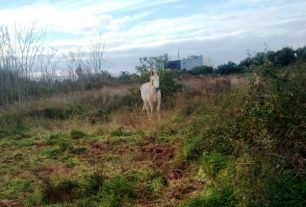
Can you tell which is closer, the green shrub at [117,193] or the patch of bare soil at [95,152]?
the green shrub at [117,193]

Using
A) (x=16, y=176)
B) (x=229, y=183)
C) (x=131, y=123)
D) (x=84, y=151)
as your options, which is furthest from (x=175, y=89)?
(x=229, y=183)

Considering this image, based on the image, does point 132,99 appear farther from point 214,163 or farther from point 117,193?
point 117,193

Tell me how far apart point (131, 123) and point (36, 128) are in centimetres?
328

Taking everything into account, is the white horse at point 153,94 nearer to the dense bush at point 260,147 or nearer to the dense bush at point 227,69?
the dense bush at point 260,147

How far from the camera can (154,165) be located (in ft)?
28.7

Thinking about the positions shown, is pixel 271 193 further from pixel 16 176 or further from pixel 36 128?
pixel 36 128

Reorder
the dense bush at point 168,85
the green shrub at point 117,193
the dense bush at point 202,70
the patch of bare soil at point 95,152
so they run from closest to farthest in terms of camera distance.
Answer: the green shrub at point 117,193
the patch of bare soil at point 95,152
the dense bush at point 168,85
the dense bush at point 202,70

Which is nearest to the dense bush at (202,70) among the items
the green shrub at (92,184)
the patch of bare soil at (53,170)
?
the patch of bare soil at (53,170)

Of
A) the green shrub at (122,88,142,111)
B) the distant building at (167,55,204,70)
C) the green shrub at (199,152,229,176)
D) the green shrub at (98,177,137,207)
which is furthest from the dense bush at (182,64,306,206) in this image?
the distant building at (167,55,204,70)

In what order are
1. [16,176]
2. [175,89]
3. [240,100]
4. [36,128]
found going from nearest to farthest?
[240,100] < [16,176] < [36,128] < [175,89]

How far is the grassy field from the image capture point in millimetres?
5777

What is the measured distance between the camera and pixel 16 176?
353 inches

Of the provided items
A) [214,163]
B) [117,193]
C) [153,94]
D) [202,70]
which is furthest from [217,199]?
[202,70]

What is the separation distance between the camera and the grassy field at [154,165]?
5777mm
